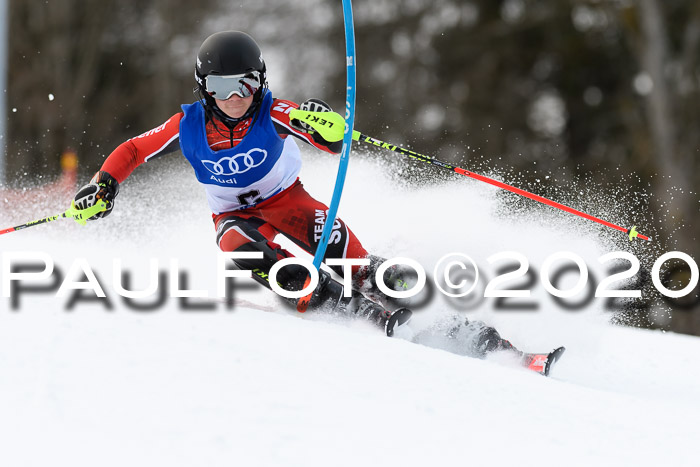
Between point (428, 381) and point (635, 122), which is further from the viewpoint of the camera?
point (635, 122)

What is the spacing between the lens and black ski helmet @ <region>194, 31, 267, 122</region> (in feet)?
14.6

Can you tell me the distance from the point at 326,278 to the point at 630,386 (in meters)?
1.87

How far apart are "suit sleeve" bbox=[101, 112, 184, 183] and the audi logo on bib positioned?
0.81ft

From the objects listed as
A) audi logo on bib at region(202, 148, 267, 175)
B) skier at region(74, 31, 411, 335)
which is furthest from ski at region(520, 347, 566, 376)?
audi logo on bib at region(202, 148, 267, 175)

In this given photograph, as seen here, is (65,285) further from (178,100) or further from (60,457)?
(178,100)

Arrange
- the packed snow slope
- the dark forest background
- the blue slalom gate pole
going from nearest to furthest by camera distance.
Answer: the packed snow slope
the blue slalom gate pole
the dark forest background

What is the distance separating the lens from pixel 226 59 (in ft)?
14.6

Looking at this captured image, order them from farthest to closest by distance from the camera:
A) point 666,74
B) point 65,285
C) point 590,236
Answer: point 666,74 → point 590,236 → point 65,285

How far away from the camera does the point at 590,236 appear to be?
22.2ft

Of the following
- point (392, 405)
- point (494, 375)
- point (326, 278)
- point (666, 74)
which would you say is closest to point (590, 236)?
point (326, 278)

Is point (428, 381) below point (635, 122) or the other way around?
below

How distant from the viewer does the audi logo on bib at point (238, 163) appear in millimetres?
4699

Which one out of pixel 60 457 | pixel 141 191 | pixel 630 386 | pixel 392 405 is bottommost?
pixel 60 457

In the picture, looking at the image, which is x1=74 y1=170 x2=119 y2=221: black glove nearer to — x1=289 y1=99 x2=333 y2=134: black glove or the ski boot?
x1=289 y1=99 x2=333 y2=134: black glove
